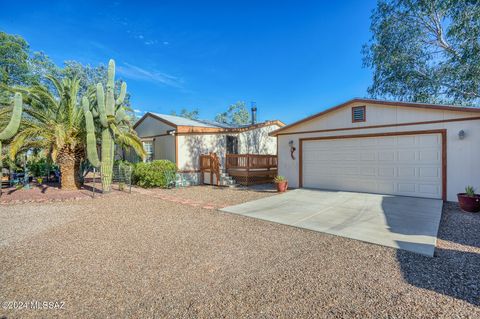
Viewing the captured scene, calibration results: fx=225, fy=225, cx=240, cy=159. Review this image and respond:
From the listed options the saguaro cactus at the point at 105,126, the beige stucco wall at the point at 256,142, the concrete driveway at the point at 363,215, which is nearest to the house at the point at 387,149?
the concrete driveway at the point at 363,215

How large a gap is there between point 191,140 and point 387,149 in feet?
30.5

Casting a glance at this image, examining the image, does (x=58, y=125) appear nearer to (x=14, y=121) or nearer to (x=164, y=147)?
(x=14, y=121)

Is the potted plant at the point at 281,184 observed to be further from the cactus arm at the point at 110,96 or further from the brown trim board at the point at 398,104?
the cactus arm at the point at 110,96

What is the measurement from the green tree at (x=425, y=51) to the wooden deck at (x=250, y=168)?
415 inches

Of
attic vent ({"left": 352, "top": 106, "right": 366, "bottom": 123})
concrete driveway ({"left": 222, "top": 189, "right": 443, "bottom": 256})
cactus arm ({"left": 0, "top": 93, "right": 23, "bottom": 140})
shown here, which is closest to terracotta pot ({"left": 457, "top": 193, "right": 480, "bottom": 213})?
concrete driveway ({"left": 222, "top": 189, "right": 443, "bottom": 256})

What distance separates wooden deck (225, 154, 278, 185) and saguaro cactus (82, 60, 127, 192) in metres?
5.67

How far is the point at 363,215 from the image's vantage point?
5.79 m

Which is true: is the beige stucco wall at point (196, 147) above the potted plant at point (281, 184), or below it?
above

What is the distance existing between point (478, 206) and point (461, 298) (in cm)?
524

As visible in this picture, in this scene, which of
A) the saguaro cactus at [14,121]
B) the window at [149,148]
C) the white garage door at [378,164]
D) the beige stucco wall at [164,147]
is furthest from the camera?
the window at [149,148]

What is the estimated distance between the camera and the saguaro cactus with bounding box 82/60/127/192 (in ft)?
27.8

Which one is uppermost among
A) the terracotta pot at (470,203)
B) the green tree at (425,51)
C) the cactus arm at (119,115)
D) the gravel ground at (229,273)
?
the green tree at (425,51)

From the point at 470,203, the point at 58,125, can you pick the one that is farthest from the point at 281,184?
the point at 58,125

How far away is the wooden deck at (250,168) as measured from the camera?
38.3 feet
